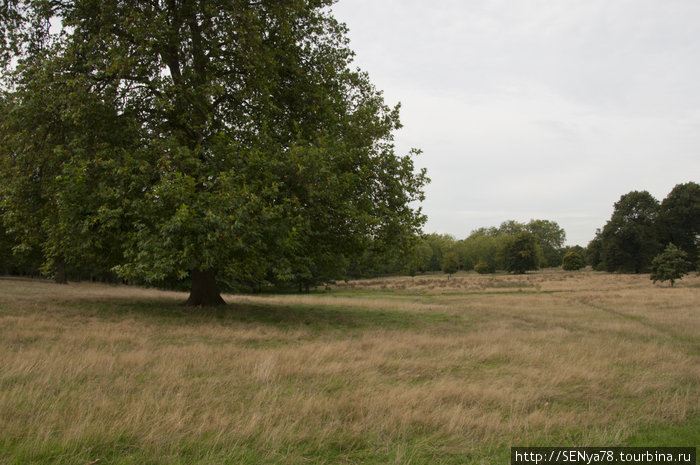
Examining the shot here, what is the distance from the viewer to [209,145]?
48.0ft

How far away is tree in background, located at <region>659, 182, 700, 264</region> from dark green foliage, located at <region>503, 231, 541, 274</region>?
2291 cm

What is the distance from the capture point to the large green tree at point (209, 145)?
12.1m

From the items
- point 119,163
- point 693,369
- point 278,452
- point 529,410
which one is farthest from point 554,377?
point 119,163

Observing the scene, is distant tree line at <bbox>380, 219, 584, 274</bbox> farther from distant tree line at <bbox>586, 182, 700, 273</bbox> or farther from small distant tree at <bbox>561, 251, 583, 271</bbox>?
distant tree line at <bbox>586, 182, 700, 273</bbox>

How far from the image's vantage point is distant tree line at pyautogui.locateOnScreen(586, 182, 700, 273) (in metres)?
71.8

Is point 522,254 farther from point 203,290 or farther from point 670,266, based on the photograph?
point 203,290

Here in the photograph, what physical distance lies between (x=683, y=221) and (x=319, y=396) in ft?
288

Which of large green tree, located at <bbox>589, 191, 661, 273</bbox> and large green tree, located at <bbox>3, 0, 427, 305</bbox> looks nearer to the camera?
large green tree, located at <bbox>3, 0, 427, 305</bbox>

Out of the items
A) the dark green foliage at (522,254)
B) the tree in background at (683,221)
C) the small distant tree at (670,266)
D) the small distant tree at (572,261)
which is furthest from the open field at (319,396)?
the small distant tree at (572,261)

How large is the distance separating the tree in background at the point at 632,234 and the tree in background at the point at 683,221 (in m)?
1.66

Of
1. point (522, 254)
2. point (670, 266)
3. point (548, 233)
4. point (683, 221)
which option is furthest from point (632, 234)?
point (548, 233)

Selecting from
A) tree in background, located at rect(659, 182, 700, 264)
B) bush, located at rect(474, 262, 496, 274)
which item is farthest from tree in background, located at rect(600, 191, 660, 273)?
bush, located at rect(474, 262, 496, 274)

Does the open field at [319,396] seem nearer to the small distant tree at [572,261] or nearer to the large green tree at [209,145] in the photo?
the large green tree at [209,145]

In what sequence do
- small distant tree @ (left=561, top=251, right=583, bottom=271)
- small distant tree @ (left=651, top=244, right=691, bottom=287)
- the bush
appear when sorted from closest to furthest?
small distant tree @ (left=651, top=244, right=691, bottom=287) → small distant tree @ (left=561, top=251, right=583, bottom=271) → the bush
